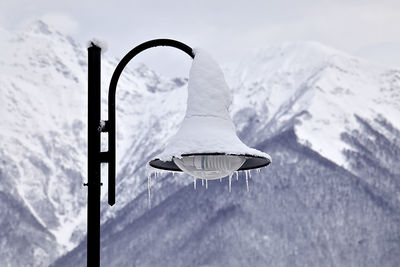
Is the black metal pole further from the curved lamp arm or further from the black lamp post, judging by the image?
the curved lamp arm

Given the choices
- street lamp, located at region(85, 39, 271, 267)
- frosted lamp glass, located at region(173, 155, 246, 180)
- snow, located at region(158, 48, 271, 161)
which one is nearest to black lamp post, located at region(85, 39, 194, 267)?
street lamp, located at region(85, 39, 271, 267)

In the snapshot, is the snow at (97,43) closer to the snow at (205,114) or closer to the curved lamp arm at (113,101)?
the curved lamp arm at (113,101)

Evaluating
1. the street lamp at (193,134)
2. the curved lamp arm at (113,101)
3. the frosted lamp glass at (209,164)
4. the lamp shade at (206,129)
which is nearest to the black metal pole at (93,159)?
the street lamp at (193,134)

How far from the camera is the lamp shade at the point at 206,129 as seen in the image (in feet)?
21.7

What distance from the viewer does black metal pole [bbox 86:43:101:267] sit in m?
6.51

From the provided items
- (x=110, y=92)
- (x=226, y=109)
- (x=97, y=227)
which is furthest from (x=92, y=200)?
(x=226, y=109)

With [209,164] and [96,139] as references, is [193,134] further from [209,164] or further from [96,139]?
[96,139]

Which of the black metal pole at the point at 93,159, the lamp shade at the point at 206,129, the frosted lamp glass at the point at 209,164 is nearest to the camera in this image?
the black metal pole at the point at 93,159

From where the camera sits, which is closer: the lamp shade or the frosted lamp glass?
the lamp shade

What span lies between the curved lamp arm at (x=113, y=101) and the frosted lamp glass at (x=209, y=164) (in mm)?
551

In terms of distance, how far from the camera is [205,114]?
6836 millimetres

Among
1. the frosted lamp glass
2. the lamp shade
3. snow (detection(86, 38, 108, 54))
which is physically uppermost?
snow (detection(86, 38, 108, 54))

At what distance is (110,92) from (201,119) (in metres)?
0.82

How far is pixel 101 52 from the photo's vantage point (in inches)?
273
